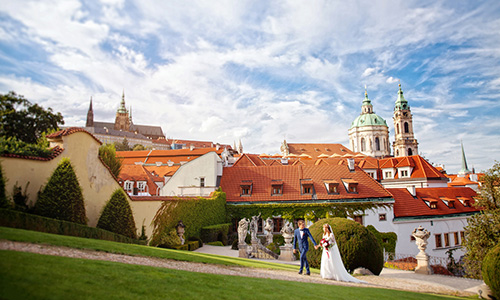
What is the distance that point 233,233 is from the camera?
3259cm

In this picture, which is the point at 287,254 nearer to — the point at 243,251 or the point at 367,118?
the point at 243,251

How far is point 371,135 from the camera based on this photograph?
117 metres

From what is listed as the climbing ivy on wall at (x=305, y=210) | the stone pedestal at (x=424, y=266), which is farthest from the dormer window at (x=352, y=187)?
the stone pedestal at (x=424, y=266)

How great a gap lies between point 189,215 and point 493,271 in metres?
18.5

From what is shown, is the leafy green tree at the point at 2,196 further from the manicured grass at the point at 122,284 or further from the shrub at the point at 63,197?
the manicured grass at the point at 122,284

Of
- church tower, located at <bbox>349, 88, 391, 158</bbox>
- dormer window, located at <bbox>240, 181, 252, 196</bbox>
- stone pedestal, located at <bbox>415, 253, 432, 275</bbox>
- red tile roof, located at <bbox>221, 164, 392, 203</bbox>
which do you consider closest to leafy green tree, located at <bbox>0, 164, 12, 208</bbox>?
stone pedestal, located at <bbox>415, 253, 432, 275</bbox>

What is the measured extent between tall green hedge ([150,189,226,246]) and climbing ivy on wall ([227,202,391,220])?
A: 3.17 m

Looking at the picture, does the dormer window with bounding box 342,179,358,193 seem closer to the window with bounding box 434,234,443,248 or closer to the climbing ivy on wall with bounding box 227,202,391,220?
the climbing ivy on wall with bounding box 227,202,391,220

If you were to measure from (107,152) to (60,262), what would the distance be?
27.7 meters

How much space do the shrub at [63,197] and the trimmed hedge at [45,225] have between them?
0.76 m

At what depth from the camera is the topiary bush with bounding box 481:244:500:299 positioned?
12.2m

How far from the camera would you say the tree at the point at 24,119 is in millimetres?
18766

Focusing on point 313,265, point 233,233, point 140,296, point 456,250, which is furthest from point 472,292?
point 456,250

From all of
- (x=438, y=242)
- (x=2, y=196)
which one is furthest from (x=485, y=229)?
(x=2, y=196)
